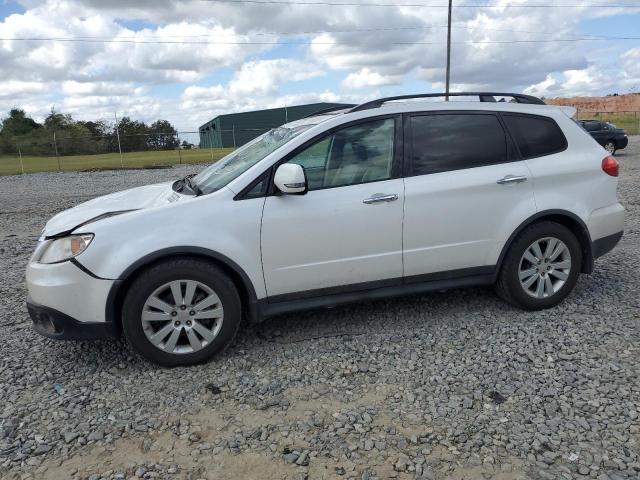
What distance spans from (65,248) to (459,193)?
2857 mm

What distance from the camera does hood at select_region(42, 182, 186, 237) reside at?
3.62 metres

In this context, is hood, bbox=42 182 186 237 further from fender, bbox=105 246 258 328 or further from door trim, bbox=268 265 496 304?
door trim, bbox=268 265 496 304

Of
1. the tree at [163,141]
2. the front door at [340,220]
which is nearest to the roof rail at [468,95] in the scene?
the front door at [340,220]

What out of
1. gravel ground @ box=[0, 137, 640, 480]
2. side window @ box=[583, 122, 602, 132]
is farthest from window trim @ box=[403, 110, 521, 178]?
side window @ box=[583, 122, 602, 132]

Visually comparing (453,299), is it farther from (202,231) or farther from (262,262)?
(202,231)

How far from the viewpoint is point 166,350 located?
11.7 feet

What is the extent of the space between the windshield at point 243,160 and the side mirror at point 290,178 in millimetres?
364

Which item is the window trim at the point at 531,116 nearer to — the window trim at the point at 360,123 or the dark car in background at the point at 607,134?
the window trim at the point at 360,123

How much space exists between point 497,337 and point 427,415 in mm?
1226

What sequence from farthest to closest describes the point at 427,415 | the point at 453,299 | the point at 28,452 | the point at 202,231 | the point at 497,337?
the point at 453,299
the point at 497,337
the point at 202,231
the point at 427,415
the point at 28,452

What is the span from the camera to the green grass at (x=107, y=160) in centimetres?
2595

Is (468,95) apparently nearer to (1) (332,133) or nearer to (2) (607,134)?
(1) (332,133)

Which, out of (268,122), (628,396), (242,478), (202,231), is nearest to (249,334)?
(202,231)

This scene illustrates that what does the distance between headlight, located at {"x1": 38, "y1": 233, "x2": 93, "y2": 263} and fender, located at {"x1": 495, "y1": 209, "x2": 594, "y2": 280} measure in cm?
312
